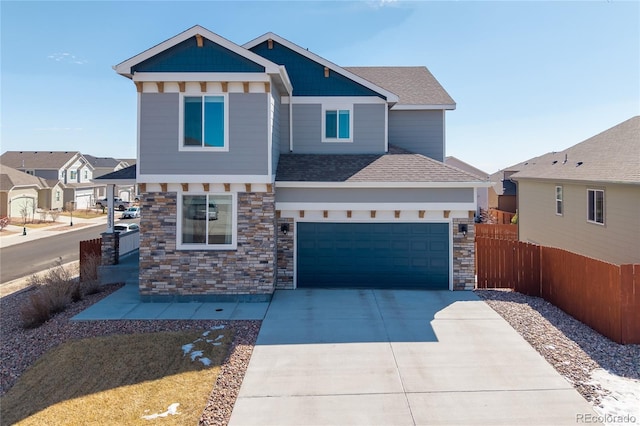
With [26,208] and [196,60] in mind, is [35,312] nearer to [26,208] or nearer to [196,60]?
[196,60]

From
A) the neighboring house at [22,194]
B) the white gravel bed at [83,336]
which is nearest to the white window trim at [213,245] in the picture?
the white gravel bed at [83,336]

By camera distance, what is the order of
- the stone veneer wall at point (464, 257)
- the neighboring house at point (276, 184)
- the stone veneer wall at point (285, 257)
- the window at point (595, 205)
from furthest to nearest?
the window at point (595, 205) < the stone veneer wall at point (285, 257) < the stone veneer wall at point (464, 257) < the neighboring house at point (276, 184)

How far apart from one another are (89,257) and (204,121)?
673 centimetres

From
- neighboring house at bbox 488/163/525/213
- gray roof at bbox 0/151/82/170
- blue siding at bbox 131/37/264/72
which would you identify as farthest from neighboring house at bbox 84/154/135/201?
blue siding at bbox 131/37/264/72

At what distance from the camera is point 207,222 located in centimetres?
1105

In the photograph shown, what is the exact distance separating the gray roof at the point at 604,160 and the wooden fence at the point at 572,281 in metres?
4.08

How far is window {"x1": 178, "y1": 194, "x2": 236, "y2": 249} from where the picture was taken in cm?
1098

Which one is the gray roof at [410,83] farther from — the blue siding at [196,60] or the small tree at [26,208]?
the small tree at [26,208]

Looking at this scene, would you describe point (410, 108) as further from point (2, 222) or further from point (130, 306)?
point (2, 222)

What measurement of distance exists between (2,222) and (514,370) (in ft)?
121

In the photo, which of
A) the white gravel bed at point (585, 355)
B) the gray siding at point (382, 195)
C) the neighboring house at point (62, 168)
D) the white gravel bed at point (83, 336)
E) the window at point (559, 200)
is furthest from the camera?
the neighboring house at point (62, 168)

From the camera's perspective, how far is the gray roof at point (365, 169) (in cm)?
1159

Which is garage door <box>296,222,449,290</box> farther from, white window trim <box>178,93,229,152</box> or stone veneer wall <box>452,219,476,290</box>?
white window trim <box>178,93,229,152</box>

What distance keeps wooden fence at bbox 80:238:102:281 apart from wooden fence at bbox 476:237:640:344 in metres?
12.3
